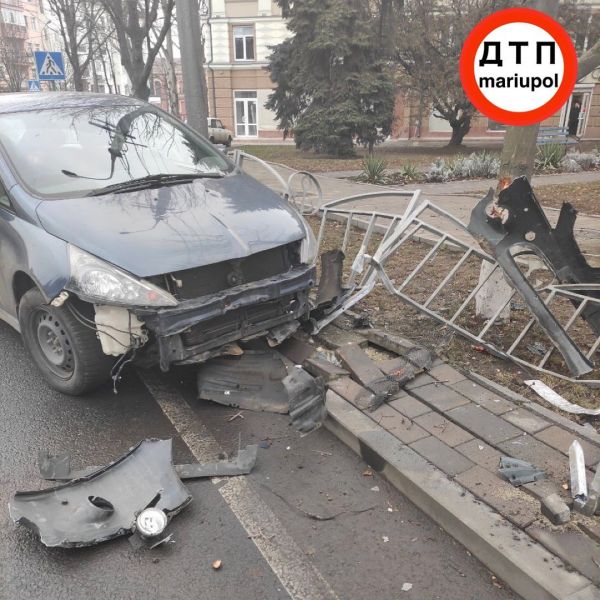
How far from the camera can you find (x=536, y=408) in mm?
3330

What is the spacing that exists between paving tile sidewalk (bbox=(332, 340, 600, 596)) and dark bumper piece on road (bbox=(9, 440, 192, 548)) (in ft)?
4.13

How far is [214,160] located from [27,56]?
153 feet

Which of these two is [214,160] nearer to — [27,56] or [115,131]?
[115,131]

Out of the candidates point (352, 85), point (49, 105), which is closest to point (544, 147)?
point (352, 85)

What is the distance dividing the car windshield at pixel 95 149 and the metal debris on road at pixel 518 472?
3.06 meters

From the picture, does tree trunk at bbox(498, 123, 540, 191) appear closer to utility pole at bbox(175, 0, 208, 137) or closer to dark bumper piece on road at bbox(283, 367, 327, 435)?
dark bumper piece on road at bbox(283, 367, 327, 435)

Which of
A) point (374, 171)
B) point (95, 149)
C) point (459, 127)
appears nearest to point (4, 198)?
point (95, 149)

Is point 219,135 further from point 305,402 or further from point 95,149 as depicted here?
point 305,402

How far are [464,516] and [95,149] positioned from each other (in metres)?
3.59

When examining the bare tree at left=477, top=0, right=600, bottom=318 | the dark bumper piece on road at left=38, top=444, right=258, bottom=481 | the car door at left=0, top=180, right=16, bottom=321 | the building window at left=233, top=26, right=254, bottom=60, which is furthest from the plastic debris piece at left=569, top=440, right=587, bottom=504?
the building window at left=233, top=26, right=254, bottom=60

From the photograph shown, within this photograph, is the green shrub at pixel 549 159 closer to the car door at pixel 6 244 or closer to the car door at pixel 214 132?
the car door at pixel 6 244

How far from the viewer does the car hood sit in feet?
10.7

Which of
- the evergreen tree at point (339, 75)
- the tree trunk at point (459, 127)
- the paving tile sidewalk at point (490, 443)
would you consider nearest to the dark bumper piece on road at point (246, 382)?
the paving tile sidewalk at point (490, 443)

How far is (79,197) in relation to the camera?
371 cm
